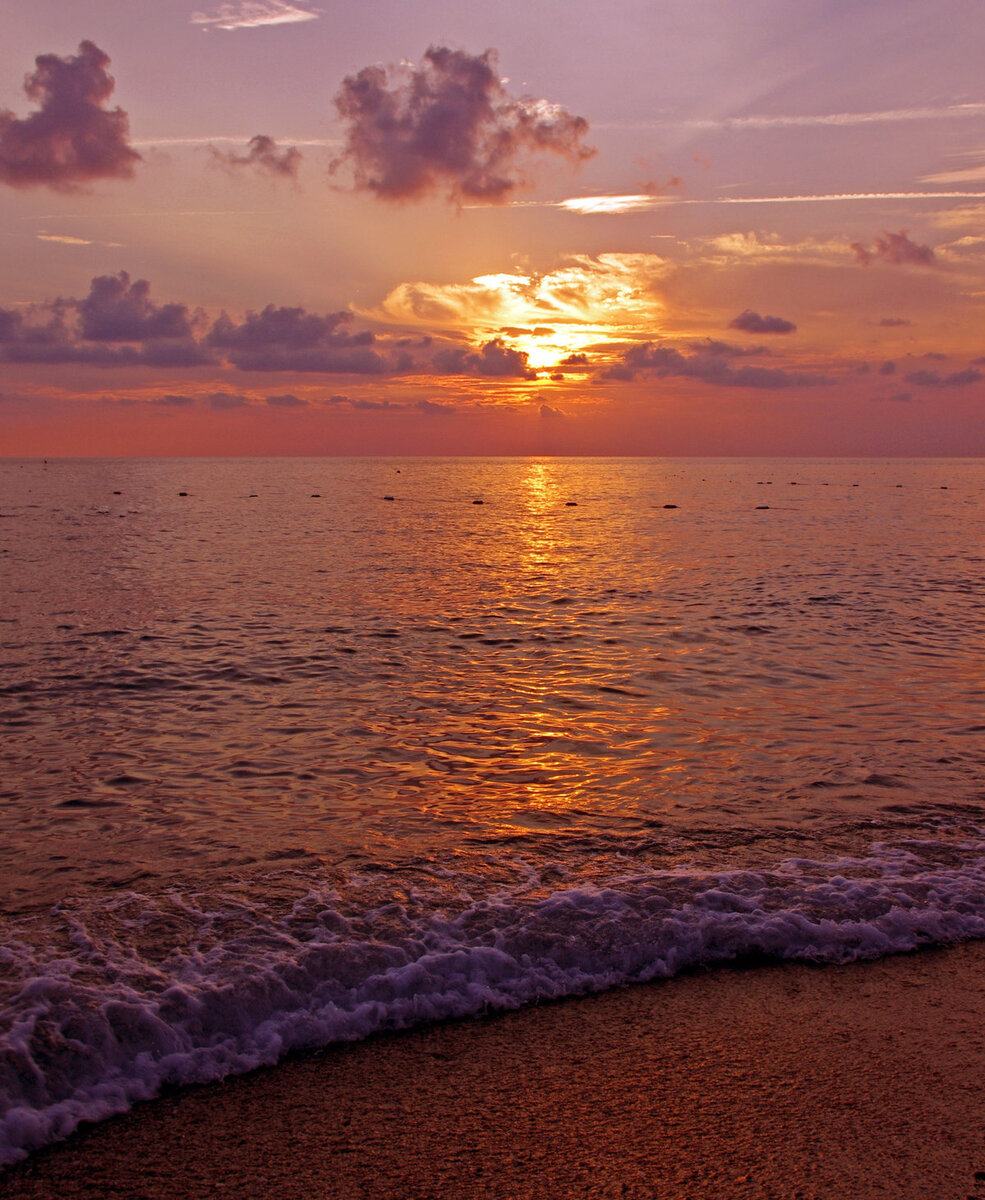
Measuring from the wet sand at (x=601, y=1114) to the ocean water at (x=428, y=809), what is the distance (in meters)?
0.38

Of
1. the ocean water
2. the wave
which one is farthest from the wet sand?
the ocean water

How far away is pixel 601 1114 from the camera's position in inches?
179

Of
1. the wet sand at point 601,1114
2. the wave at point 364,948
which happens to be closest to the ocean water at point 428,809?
the wave at point 364,948

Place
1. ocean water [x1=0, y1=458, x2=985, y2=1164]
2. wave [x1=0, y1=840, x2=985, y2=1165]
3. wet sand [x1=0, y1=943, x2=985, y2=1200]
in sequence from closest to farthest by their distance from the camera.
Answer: wet sand [x1=0, y1=943, x2=985, y2=1200] → wave [x1=0, y1=840, x2=985, y2=1165] → ocean water [x1=0, y1=458, x2=985, y2=1164]

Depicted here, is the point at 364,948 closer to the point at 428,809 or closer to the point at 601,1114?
the point at 601,1114

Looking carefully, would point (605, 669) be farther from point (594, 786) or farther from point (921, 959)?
point (921, 959)

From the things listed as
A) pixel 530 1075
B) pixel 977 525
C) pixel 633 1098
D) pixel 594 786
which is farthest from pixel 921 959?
pixel 977 525

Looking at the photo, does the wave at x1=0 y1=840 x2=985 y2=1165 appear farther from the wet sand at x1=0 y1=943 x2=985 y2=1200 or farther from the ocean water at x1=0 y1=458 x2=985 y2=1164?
the wet sand at x1=0 y1=943 x2=985 y2=1200

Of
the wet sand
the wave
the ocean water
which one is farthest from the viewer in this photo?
the ocean water

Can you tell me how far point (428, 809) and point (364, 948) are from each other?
2980mm

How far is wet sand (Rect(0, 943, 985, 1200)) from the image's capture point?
4.07 metres

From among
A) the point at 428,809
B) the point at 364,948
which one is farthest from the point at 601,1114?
the point at 428,809

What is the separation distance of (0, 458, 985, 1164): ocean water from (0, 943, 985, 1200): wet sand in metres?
0.38

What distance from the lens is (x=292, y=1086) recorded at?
4844 millimetres
